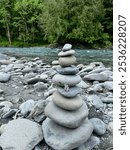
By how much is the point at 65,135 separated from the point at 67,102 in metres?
0.49

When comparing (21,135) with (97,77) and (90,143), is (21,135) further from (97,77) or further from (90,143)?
(97,77)

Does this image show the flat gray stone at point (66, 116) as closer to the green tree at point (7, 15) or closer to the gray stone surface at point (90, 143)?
the gray stone surface at point (90, 143)

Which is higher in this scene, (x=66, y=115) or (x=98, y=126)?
(x=66, y=115)

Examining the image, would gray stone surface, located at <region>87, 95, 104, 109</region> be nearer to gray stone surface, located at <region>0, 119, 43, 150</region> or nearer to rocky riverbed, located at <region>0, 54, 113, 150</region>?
rocky riverbed, located at <region>0, 54, 113, 150</region>

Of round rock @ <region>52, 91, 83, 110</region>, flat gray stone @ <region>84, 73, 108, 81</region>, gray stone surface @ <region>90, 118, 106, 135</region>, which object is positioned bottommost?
gray stone surface @ <region>90, 118, 106, 135</region>

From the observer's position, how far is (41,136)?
469 cm

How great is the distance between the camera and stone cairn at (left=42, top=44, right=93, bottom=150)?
14.6 ft

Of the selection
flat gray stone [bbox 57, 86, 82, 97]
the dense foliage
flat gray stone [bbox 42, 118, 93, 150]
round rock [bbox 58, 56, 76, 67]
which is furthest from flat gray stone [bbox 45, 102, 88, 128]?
the dense foliage

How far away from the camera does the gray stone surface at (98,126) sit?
4906 millimetres

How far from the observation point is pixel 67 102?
4598mm

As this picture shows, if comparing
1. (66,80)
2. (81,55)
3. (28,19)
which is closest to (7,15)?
(28,19)

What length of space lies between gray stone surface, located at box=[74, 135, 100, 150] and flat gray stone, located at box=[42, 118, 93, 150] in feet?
0.46

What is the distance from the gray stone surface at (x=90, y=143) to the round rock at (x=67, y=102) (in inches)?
22.4

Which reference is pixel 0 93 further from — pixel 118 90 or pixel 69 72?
pixel 118 90
